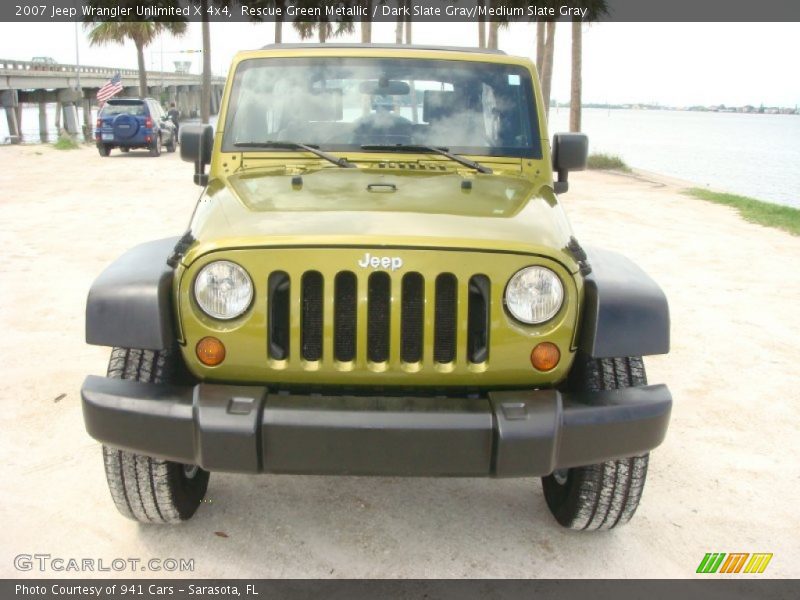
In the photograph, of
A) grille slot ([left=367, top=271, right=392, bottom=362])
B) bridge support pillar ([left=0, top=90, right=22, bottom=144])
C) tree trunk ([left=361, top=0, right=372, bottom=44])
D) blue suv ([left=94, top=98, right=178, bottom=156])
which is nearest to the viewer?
grille slot ([left=367, top=271, right=392, bottom=362])

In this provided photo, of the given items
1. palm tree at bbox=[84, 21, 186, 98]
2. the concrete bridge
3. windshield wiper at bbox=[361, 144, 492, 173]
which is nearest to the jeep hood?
windshield wiper at bbox=[361, 144, 492, 173]

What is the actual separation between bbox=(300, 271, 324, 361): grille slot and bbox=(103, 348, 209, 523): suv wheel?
57 cm

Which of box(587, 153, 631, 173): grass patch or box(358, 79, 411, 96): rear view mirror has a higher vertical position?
box(358, 79, 411, 96): rear view mirror

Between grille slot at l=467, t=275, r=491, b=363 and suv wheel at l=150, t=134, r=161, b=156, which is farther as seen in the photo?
suv wheel at l=150, t=134, r=161, b=156

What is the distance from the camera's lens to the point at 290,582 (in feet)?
9.17

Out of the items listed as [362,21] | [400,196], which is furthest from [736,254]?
[362,21]

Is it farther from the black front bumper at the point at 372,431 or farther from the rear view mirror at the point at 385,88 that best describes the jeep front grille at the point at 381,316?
the rear view mirror at the point at 385,88

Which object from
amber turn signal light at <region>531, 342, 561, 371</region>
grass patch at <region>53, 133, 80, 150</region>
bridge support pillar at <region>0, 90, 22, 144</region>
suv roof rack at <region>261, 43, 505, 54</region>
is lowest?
→ amber turn signal light at <region>531, 342, 561, 371</region>

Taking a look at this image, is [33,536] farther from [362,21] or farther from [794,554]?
[362,21]

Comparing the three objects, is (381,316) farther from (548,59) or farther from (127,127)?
(548,59)

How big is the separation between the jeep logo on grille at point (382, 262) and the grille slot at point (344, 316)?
0.06 metres

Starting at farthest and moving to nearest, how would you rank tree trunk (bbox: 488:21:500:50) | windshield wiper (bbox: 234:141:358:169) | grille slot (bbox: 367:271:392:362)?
tree trunk (bbox: 488:21:500:50)
windshield wiper (bbox: 234:141:358:169)
grille slot (bbox: 367:271:392:362)

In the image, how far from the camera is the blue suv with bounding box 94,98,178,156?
21469 mm

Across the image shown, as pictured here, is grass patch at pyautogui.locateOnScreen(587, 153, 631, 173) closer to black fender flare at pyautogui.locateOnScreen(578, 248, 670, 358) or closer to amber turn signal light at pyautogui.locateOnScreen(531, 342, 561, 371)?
black fender flare at pyautogui.locateOnScreen(578, 248, 670, 358)
